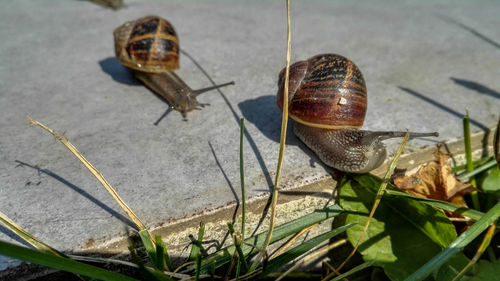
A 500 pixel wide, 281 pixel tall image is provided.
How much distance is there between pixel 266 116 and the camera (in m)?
2.46

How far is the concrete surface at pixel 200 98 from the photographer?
1841 millimetres

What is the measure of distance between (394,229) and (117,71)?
84.3 inches

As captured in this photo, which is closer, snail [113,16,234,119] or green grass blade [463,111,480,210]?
green grass blade [463,111,480,210]

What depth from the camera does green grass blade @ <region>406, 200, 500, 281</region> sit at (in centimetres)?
138

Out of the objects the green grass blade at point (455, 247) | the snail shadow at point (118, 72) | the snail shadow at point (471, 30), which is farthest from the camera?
the snail shadow at point (471, 30)

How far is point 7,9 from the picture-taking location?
399 centimetres

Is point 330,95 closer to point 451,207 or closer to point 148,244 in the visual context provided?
point 451,207

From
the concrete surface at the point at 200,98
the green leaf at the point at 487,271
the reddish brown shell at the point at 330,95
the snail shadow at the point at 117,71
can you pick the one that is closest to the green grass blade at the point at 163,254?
the concrete surface at the point at 200,98

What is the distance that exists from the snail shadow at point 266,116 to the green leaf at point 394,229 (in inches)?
17.6

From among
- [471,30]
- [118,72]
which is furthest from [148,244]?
[471,30]

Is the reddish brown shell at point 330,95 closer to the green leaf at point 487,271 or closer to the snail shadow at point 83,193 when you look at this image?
the green leaf at point 487,271

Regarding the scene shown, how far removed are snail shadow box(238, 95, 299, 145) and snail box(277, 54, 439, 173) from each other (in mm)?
244

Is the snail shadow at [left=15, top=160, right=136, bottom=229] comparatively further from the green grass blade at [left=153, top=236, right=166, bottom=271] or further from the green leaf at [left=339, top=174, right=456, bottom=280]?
the green leaf at [left=339, top=174, right=456, bottom=280]

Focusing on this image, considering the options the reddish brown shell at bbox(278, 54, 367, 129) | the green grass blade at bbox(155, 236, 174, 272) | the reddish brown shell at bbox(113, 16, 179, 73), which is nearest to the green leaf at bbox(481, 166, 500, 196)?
the reddish brown shell at bbox(278, 54, 367, 129)
